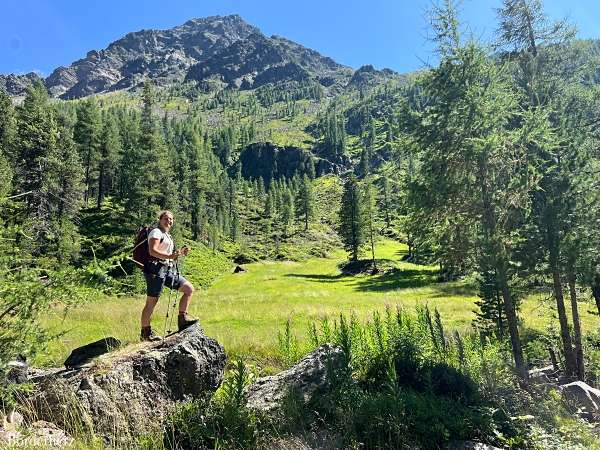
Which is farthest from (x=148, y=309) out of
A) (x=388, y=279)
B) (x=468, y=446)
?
(x=388, y=279)

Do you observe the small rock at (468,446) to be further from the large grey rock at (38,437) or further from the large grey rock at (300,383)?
the large grey rock at (38,437)

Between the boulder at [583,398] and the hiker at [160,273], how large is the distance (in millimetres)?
9316

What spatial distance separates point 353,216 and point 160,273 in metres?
61.4

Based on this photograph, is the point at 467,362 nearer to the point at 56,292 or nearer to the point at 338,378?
A: the point at 338,378

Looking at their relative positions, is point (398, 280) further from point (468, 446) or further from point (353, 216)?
point (468, 446)

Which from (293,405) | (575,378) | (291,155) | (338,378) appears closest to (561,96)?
(575,378)

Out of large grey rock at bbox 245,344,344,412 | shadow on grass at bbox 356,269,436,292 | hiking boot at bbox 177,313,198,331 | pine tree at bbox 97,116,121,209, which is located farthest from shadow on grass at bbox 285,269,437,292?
hiking boot at bbox 177,313,198,331

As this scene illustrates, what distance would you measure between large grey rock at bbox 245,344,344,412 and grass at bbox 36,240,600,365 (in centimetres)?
289

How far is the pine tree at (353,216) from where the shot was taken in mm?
67812

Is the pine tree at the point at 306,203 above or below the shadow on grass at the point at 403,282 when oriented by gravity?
above

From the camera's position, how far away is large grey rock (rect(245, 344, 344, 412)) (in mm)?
7348

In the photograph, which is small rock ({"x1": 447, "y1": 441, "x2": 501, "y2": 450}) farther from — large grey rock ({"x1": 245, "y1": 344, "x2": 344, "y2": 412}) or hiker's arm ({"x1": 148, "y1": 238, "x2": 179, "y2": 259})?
hiker's arm ({"x1": 148, "y1": 238, "x2": 179, "y2": 259})

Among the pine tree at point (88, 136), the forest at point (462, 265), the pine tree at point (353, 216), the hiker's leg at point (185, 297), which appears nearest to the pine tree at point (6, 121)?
the pine tree at point (88, 136)

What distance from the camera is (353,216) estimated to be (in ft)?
224
